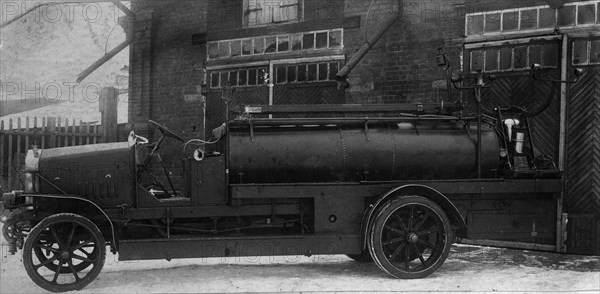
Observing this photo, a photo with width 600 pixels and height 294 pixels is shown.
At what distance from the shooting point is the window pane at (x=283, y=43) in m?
10.7

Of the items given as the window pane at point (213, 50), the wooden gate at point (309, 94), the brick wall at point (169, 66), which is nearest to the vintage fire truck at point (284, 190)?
the wooden gate at point (309, 94)

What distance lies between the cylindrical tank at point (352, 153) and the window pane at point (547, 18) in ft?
8.97

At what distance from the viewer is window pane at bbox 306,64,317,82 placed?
1033 cm

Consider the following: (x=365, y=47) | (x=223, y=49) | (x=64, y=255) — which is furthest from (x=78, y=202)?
(x=223, y=49)

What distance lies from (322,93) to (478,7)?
299cm

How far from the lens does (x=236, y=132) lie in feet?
20.6

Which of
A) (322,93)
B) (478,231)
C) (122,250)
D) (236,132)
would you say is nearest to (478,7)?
(322,93)

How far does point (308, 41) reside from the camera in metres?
10.4

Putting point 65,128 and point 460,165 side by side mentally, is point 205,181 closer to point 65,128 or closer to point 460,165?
point 460,165

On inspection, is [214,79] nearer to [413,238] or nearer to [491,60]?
[491,60]

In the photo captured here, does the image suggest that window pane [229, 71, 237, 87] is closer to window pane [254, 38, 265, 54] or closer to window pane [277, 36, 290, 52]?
window pane [254, 38, 265, 54]

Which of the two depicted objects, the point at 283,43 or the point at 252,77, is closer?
the point at 283,43

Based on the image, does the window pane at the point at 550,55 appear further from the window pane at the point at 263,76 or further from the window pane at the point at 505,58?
the window pane at the point at 263,76

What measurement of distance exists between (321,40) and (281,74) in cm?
100
